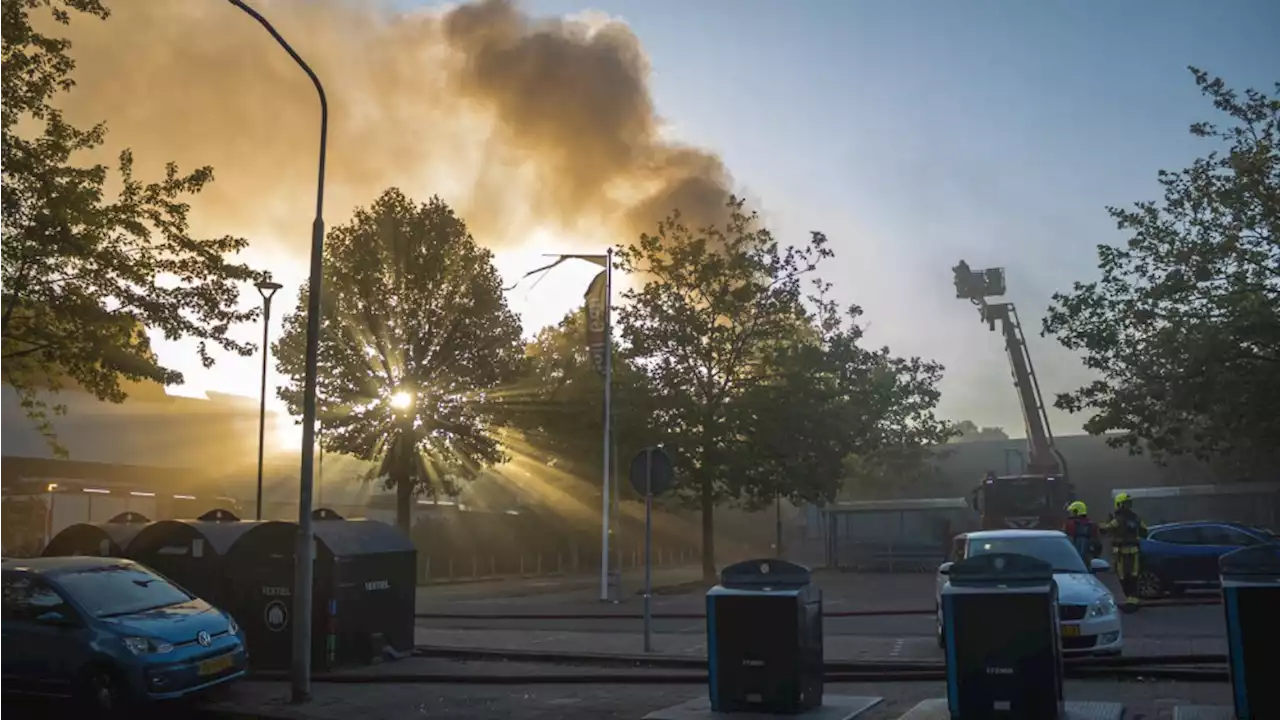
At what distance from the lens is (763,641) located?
400 inches

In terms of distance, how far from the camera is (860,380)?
42688 millimetres

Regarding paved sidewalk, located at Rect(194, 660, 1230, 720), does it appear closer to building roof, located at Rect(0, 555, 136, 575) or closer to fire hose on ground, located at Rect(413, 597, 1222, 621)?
building roof, located at Rect(0, 555, 136, 575)

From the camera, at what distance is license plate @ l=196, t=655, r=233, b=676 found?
1163 centimetres

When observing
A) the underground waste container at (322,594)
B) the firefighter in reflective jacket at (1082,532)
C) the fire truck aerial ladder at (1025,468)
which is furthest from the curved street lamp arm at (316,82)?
the fire truck aerial ladder at (1025,468)

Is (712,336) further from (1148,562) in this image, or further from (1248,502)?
(1248,502)

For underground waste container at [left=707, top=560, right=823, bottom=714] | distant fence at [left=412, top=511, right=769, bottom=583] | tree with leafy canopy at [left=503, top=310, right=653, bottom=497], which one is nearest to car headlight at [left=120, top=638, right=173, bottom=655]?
underground waste container at [left=707, top=560, right=823, bottom=714]

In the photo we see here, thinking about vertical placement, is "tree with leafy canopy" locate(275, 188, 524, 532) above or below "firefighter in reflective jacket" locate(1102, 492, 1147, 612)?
above

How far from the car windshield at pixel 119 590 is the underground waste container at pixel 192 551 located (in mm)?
1699

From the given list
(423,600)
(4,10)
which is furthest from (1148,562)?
(4,10)

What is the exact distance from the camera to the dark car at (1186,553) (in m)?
22.0

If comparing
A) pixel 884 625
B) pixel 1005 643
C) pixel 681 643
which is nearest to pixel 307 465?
pixel 681 643

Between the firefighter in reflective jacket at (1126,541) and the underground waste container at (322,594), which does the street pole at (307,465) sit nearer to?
the underground waste container at (322,594)

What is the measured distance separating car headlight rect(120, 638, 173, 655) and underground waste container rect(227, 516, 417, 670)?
3.08 m

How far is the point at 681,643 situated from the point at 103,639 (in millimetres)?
8695
